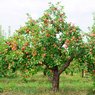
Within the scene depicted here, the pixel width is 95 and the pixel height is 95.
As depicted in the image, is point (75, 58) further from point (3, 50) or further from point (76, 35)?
point (3, 50)

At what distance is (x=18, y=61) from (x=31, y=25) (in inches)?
108

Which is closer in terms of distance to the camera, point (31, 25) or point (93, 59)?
point (93, 59)

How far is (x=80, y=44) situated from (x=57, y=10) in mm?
2849

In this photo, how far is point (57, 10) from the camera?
79.4 feet

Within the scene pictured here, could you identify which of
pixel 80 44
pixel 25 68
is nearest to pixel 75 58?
pixel 80 44

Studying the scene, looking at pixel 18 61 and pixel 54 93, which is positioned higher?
pixel 18 61

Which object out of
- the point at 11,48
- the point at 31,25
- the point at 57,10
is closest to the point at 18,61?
the point at 11,48

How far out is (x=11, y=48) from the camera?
2352 cm

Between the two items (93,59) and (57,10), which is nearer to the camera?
(93,59)

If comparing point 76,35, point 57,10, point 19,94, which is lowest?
point 19,94

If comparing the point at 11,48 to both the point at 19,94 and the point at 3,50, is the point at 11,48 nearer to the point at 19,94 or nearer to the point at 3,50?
the point at 3,50

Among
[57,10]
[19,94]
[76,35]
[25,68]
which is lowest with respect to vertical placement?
[19,94]

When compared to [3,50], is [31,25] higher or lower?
higher

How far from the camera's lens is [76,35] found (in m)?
23.5
